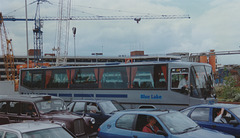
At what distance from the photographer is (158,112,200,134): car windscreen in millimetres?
6991

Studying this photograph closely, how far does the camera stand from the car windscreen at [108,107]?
12.3 metres

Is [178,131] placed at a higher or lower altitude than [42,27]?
lower

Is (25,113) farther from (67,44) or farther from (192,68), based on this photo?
(67,44)

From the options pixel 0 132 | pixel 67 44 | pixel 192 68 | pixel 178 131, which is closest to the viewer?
pixel 0 132

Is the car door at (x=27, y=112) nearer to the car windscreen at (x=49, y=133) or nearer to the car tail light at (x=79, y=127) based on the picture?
the car tail light at (x=79, y=127)

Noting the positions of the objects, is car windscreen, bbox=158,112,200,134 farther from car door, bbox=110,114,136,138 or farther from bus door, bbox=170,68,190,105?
bus door, bbox=170,68,190,105

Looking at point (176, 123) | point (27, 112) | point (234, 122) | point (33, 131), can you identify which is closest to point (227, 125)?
point (234, 122)

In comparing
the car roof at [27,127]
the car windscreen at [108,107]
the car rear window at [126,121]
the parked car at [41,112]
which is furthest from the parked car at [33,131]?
the car windscreen at [108,107]

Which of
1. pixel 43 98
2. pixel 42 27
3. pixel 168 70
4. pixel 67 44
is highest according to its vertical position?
pixel 42 27

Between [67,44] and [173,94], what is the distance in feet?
213

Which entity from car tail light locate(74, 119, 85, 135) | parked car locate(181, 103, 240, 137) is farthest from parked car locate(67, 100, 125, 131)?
parked car locate(181, 103, 240, 137)

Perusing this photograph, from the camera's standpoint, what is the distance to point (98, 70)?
18547 mm

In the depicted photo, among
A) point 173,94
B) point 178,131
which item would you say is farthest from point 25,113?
point 173,94

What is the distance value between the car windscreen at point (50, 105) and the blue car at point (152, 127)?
11.3 feet
